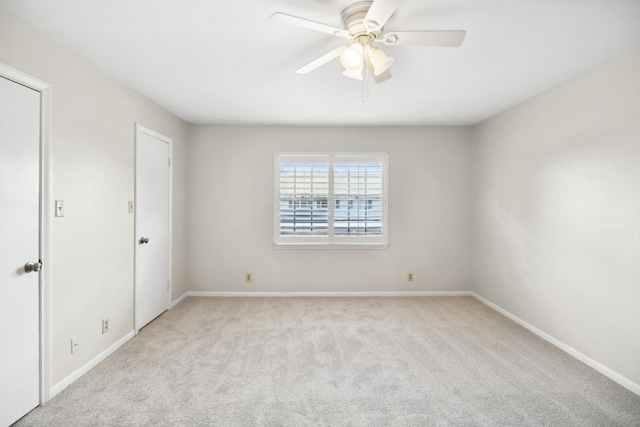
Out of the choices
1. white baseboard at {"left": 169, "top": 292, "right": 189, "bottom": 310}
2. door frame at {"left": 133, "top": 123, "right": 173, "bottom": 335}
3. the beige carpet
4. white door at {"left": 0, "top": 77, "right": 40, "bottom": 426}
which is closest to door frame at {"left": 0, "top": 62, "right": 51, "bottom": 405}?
white door at {"left": 0, "top": 77, "right": 40, "bottom": 426}

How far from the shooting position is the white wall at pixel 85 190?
7.10 ft

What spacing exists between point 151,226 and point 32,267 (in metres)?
1.54

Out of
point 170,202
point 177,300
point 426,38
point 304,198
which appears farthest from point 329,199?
point 426,38

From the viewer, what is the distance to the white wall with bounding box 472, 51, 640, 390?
7.64ft

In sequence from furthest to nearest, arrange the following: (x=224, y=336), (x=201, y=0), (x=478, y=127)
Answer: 1. (x=478, y=127)
2. (x=224, y=336)
3. (x=201, y=0)

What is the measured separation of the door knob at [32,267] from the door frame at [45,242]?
57 millimetres

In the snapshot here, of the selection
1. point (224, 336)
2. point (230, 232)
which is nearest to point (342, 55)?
point (224, 336)

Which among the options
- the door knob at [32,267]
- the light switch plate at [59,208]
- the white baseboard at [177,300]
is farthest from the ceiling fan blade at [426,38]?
the white baseboard at [177,300]

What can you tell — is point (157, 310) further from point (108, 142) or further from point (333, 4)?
point (333, 4)

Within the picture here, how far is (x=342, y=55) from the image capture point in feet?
6.13

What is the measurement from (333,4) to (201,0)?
716 millimetres

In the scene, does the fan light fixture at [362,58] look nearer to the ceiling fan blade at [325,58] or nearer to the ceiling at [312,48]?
the ceiling fan blade at [325,58]

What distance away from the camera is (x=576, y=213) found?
277 centimetres

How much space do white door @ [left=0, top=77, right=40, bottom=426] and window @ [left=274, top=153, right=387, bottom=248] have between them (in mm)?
2713
